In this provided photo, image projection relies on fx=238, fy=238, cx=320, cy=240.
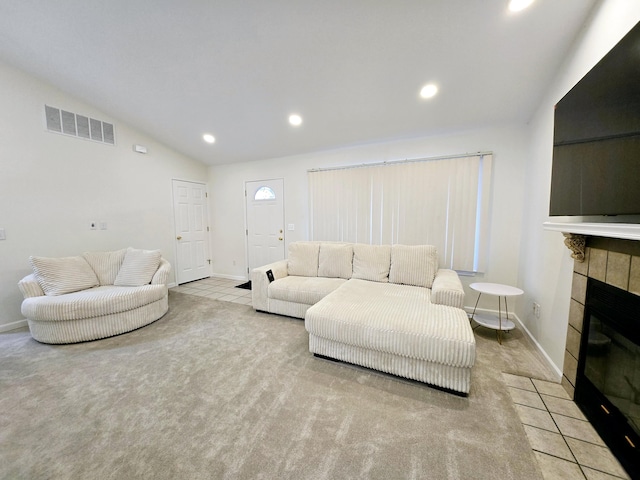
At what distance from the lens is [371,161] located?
362 cm

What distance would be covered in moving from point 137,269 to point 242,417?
101 inches

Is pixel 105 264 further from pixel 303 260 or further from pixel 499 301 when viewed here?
pixel 499 301

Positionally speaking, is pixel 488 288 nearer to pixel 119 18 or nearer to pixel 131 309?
pixel 131 309

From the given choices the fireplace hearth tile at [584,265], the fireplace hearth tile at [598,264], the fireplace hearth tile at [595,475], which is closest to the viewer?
the fireplace hearth tile at [595,475]

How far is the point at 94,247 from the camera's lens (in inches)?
137

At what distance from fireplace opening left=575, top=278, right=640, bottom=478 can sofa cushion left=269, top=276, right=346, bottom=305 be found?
208 cm

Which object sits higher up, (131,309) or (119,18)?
(119,18)

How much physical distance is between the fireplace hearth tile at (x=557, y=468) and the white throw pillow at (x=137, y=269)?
3.89 meters

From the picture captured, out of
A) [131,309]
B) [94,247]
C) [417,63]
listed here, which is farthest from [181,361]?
[417,63]

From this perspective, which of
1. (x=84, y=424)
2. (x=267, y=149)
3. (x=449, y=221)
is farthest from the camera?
(x=267, y=149)

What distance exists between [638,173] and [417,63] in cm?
178

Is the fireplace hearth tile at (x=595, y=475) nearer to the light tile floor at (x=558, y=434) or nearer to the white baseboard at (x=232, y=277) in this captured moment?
the light tile floor at (x=558, y=434)

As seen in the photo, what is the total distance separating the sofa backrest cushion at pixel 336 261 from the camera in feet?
10.9

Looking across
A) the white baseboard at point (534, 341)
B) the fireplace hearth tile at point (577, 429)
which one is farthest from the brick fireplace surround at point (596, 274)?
the fireplace hearth tile at point (577, 429)
